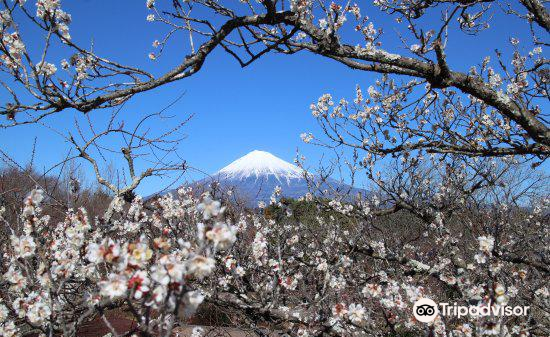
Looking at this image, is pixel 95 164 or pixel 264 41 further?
pixel 95 164

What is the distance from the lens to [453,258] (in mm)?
4352

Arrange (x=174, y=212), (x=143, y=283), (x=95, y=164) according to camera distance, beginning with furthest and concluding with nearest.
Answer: (x=174, y=212) < (x=95, y=164) < (x=143, y=283)

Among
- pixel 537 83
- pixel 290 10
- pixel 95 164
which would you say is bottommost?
pixel 95 164

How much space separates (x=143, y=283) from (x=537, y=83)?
432 cm

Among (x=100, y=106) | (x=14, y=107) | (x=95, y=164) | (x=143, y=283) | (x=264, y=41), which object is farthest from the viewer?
(x=95, y=164)

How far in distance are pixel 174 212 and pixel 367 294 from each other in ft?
9.12

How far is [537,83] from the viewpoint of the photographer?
385 cm

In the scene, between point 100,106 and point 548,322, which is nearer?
point 100,106

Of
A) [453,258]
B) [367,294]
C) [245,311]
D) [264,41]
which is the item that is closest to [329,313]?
[367,294]

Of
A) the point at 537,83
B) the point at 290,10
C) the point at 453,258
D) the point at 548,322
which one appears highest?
the point at 537,83

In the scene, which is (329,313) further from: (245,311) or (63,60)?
(63,60)

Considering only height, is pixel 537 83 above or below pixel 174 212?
above

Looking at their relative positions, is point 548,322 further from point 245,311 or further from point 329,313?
point 245,311

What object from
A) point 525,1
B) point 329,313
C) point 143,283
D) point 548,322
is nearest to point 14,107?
point 143,283
